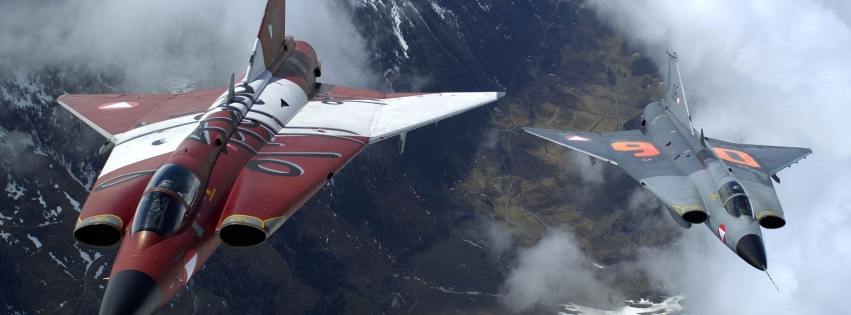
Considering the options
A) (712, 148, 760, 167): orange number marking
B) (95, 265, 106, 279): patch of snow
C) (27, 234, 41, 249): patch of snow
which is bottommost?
(95, 265, 106, 279): patch of snow

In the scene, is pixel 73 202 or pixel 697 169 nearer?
pixel 697 169

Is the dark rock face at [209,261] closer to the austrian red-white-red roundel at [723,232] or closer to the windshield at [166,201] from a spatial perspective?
the windshield at [166,201]

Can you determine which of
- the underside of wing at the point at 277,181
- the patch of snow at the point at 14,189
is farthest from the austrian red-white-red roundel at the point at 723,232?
the patch of snow at the point at 14,189

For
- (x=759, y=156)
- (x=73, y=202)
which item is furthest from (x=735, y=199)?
(x=73, y=202)

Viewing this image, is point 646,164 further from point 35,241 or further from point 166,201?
point 35,241

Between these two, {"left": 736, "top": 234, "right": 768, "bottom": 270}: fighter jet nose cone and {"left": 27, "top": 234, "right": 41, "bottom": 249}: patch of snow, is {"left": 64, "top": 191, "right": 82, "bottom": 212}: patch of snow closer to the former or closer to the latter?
{"left": 27, "top": 234, "right": 41, "bottom": 249}: patch of snow

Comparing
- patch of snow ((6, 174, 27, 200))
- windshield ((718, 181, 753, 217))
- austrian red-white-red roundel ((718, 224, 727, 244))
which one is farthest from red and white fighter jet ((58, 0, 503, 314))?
patch of snow ((6, 174, 27, 200))

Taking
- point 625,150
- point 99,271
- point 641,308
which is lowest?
point 641,308
